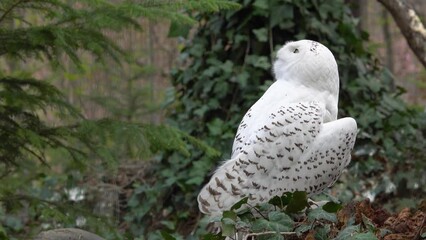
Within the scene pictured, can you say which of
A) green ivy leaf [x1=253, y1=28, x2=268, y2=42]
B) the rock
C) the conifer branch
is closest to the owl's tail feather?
the rock

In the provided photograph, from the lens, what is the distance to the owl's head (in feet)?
12.4

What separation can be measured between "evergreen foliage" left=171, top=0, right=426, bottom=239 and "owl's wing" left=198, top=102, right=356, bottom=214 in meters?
2.22

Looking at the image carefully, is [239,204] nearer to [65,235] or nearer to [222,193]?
[222,193]

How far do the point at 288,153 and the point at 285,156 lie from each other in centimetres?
2

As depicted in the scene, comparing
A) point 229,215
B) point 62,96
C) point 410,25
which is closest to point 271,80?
point 410,25

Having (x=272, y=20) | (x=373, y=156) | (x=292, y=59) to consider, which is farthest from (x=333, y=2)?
(x=292, y=59)

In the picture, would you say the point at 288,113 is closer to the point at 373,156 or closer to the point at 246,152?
the point at 246,152

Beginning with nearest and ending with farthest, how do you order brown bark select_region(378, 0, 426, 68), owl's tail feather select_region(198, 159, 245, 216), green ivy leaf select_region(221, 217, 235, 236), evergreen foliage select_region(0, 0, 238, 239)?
green ivy leaf select_region(221, 217, 235, 236) < owl's tail feather select_region(198, 159, 245, 216) < evergreen foliage select_region(0, 0, 238, 239) < brown bark select_region(378, 0, 426, 68)

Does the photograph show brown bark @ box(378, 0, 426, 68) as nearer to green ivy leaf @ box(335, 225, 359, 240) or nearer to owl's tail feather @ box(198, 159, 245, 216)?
owl's tail feather @ box(198, 159, 245, 216)

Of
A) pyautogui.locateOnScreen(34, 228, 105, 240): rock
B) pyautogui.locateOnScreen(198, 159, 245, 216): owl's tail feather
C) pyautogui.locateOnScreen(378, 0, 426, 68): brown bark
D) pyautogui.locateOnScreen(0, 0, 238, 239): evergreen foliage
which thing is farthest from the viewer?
pyautogui.locateOnScreen(378, 0, 426, 68): brown bark

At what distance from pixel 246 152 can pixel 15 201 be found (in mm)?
A: 1667

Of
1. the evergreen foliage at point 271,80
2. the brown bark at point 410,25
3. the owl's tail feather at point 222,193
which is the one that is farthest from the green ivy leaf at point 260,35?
the owl's tail feather at point 222,193

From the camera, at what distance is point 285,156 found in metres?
3.65

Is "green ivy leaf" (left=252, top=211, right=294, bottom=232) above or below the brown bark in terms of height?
below
